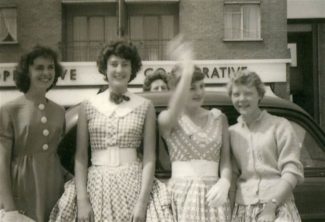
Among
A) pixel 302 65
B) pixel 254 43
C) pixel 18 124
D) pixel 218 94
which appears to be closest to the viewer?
pixel 18 124

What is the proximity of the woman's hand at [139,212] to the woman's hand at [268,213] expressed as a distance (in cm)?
63

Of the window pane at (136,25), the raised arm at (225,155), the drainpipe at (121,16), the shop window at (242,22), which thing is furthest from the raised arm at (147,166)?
the window pane at (136,25)

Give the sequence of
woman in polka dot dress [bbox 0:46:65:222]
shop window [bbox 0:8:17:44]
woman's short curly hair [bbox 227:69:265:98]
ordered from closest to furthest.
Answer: woman in polka dot dress [bbox 0:46:65:222], woman's short curly hair [bbox 227:69:265:98], shop window [bbox 0:8:17:44]

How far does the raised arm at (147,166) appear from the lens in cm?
285

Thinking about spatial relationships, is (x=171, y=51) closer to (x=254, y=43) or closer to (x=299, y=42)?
(x=254, y=43)

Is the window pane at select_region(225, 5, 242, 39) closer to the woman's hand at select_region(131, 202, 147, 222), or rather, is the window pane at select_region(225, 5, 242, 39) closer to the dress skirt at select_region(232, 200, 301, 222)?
the dress skirt at select_region(232, 200, 301, 222)

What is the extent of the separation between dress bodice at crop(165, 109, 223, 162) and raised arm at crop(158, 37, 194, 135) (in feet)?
0.27

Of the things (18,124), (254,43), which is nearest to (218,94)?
(18,124)

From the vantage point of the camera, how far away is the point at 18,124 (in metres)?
2.98

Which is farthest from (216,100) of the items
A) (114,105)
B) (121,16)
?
(121,16)

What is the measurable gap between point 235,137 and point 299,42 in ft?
67.3

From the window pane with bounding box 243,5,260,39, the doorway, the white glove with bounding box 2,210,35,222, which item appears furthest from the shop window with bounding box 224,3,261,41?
the white glove with bounding box 2,210,35,222

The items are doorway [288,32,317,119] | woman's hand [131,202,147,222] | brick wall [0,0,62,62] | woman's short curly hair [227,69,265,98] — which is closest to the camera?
woman's hand [131,202,147,222]

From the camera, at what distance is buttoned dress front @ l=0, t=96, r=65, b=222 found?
117 inches
